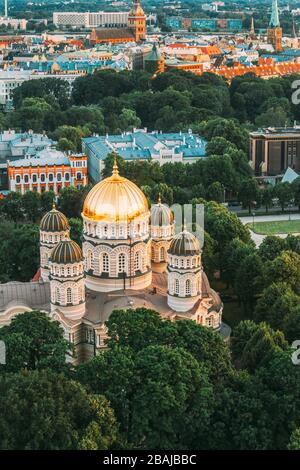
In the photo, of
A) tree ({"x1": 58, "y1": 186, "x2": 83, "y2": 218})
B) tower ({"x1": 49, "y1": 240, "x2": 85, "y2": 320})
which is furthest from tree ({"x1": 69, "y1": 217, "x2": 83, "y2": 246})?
tower ({"x1": 49, "y1": 240, "x2": 85, "y2": 320})

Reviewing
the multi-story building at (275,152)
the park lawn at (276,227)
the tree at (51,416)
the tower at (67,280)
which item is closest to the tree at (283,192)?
the park lawn at (276,227)

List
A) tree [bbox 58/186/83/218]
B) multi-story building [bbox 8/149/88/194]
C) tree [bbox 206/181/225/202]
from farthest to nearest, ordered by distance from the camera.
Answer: multi-story building [bbox 8/149/88/194], tree [bbox 206/181/225/202], tree [bbox 58/186/83/218]

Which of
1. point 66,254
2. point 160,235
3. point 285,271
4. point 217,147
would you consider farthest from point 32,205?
point 66,254

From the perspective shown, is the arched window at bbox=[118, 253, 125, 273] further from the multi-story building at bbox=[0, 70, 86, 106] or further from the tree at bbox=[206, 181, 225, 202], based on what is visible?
the multi-story building at bbox=[0, 70, 86, 106]

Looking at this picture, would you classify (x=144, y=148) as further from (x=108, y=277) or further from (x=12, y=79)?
(x=12, y=79)

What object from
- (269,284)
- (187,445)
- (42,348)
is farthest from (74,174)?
(187,445)
